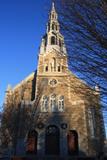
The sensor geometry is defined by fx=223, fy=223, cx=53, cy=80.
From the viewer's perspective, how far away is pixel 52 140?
918 inches

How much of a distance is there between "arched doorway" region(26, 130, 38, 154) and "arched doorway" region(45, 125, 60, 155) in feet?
3.88

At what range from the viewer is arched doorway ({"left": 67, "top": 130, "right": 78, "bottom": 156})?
22638mm

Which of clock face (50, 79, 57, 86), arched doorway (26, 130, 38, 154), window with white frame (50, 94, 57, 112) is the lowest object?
arched doorway (26, 130, 38, 154)

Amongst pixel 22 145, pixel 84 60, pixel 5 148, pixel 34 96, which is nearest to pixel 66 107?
pixel 34 96

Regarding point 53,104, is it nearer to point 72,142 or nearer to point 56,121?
point 56,121

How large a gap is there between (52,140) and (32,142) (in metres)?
2.12

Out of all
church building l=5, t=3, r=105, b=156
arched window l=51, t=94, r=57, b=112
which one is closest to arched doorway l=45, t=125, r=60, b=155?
church building l=5, t=3, r=105, b=156

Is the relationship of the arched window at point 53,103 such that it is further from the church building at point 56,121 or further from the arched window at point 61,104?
the arched window at point 61,104

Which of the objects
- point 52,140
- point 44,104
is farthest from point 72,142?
point 44,104

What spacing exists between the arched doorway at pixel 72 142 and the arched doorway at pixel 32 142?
3491 millimetres

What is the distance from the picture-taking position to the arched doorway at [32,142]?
2301 cm

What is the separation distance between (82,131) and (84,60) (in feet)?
59.1

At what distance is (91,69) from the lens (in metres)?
6.24

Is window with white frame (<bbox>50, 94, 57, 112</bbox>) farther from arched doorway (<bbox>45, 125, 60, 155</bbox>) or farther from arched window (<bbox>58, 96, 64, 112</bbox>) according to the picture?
arched doorway (<bbox>45, 125, 60, 155</bbox>)
